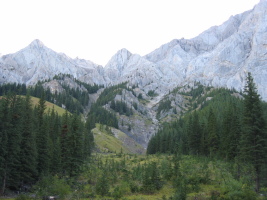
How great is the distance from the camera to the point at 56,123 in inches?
2864

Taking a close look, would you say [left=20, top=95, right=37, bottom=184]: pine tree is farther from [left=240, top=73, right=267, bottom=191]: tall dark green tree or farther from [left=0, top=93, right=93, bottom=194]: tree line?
[left=240, top=73, right=267, bottom=191]: tall dark green tree

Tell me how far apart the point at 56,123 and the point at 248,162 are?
59.0m

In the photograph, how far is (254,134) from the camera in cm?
3022

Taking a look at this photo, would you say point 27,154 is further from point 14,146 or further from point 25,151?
point 14,146

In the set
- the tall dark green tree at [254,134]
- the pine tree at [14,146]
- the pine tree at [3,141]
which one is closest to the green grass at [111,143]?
the pine tree at [14,146]

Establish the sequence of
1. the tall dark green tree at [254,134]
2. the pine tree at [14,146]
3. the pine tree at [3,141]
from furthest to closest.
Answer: the pine tree at [14,146], the pine tree at [3,141], the tall dark green tree at [254,134]

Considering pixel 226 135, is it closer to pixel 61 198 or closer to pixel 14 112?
pixel 61 198

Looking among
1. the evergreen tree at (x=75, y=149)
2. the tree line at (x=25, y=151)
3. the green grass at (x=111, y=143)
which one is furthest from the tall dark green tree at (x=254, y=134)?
the green grass at (x=111, y=143)

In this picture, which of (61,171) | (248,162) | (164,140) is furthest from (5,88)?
(248,162)

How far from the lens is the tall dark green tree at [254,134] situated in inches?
1145

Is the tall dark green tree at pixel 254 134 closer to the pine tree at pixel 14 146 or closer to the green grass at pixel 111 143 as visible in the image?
the pine tree at pixel 14 146

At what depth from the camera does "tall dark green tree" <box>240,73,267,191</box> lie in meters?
29.1

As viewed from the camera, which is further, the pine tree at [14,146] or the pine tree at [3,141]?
the pine tree at [14,146]

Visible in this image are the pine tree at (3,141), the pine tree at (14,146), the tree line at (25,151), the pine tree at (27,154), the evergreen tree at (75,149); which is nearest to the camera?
the pine tree at (3,141)
